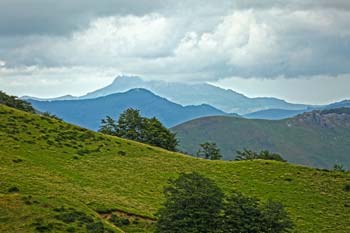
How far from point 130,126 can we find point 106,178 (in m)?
62.1

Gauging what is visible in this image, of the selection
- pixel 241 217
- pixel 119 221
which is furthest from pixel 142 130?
pixel 241 217

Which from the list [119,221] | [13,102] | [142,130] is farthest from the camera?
[13,102]

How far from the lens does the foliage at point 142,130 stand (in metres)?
104

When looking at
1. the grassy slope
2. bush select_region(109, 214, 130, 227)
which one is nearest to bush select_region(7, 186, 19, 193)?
the grassy slope

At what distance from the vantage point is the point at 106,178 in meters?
51.3

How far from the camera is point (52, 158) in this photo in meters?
54.9

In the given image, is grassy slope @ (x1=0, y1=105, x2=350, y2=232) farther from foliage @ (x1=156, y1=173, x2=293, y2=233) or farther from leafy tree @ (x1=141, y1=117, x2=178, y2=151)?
leafy tree @ (x1=141, y1=117, x2=178, y2=151)

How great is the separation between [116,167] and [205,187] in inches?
905

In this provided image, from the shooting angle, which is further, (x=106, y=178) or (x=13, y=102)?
(x=13, y=102)

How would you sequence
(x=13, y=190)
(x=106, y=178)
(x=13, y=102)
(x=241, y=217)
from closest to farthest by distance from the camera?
(x=241, y=217) → (x=13, y=190) → (x=106, y=178) → (x=13, y=102)

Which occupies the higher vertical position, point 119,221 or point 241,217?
point 241,217

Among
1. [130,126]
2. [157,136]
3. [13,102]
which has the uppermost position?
[13,102]

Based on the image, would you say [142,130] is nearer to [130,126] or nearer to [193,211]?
[130,126]

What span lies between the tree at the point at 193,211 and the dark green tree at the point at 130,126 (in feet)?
240
